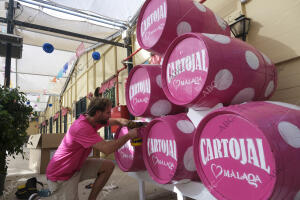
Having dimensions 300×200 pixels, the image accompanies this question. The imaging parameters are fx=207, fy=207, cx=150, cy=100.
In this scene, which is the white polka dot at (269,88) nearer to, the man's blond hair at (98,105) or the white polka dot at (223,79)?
the white polka dot at (223,79)

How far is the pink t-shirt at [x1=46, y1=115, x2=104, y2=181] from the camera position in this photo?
4.93ft

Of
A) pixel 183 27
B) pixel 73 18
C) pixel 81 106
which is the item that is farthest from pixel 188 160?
pixel 81 106

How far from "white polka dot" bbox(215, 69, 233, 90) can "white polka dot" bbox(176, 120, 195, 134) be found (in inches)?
11.7

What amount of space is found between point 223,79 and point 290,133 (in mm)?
348

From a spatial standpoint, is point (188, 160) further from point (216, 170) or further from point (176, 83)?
point (176, 83)

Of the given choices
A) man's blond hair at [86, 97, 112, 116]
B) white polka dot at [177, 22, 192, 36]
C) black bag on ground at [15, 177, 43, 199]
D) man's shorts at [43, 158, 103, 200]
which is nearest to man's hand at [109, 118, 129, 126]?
man's blond hair at [86, 97, 112, 116]

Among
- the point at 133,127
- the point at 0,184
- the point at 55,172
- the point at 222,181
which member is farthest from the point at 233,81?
the point at 0,184

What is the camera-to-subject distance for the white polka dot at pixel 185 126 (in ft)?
3.69

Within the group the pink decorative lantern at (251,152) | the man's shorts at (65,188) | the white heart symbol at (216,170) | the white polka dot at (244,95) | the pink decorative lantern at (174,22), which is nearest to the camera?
the pink decorative lantern at (251,152)

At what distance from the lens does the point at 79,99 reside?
27.6 feet

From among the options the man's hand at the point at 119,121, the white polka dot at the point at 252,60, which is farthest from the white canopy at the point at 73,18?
the white polka dot at the point at 252,60

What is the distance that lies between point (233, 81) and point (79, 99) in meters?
8.12

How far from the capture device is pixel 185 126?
115 centimetres

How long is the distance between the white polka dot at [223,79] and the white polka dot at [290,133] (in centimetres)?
29
